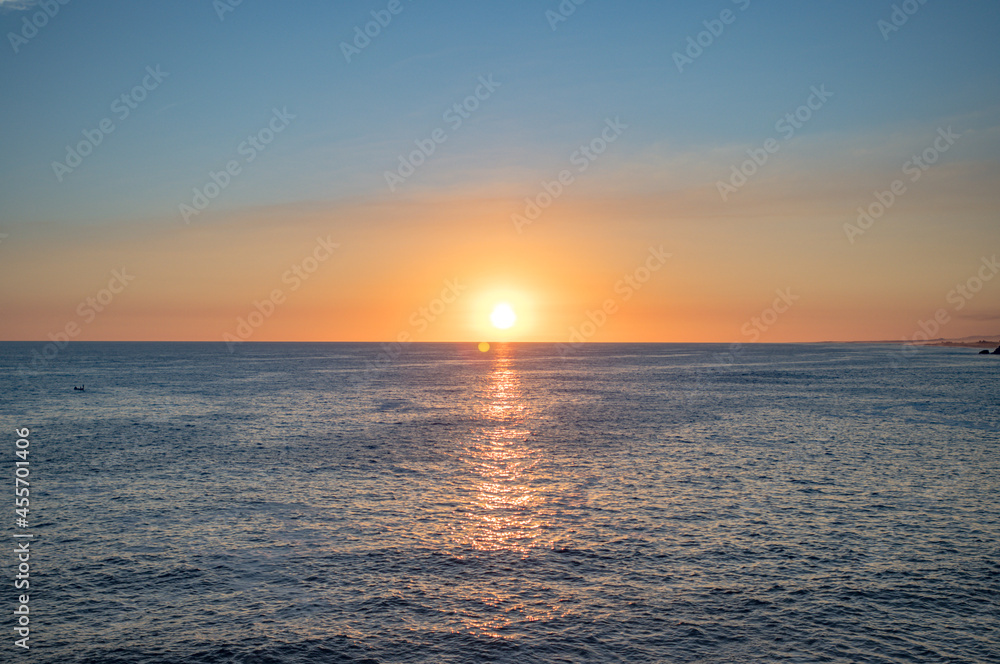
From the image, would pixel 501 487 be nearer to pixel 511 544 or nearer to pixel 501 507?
pixel 501 507

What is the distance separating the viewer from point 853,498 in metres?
42.8

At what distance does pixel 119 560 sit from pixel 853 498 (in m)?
44.3

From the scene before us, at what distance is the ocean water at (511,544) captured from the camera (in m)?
23.5

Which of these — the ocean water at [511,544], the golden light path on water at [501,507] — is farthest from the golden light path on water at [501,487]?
the ocean water at [511,544]

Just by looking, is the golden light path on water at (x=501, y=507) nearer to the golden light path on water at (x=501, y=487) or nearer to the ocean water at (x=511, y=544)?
the golden light path on water at (x=501, y=487)

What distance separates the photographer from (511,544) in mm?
33906

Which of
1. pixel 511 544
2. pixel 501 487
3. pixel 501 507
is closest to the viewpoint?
pixel 511 544

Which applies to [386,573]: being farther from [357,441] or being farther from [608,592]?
[357,441]

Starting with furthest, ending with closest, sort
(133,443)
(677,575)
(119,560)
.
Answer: (133,443), (119,560), (677,575)

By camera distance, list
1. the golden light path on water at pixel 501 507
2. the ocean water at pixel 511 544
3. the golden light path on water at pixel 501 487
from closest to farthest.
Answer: the ocean water at pixel 511 544 → the golden light path on water at pixel 501 507 → the golden light path on water at pixel 501 487

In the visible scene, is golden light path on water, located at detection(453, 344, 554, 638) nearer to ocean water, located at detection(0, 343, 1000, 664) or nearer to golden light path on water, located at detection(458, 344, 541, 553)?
golden light path on water, located at detection(458, 344, 541, 553)

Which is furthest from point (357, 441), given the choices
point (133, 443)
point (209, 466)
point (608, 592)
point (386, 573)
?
point (608, 592)

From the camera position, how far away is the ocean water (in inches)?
926

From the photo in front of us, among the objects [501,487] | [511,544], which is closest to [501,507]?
[501,487]
